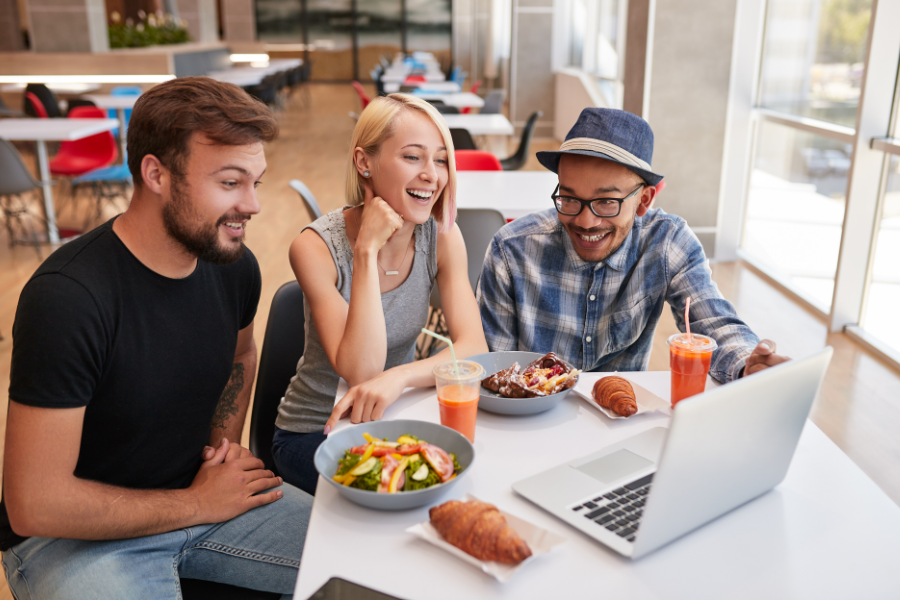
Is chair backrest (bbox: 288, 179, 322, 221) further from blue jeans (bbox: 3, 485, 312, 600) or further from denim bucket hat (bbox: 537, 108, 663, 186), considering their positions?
blue jeans (bbox: 3, 485, 312, 600)

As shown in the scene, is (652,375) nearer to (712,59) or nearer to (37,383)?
(37,383)

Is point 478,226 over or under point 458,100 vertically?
under

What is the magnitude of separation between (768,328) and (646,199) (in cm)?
243

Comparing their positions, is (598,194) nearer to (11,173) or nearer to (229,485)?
(229,485)

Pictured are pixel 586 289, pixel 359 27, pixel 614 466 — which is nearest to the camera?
pixel 614 466

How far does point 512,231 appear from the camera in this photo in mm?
1741

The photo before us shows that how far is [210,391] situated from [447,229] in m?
0.64

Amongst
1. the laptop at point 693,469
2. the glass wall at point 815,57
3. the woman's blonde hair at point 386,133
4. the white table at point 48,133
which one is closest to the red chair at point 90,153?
the white table at point 48,133

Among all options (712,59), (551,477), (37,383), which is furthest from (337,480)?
(712,59)

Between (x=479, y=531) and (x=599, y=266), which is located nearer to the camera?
(x=479, y=531)

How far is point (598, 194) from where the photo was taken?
1.54m

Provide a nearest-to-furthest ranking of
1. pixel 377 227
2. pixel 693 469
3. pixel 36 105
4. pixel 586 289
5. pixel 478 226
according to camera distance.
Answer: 1. pixel 693 469
2. pixel 377 227
3. pixel 586 289
4. pixel 478 226
5. pixel 36 105

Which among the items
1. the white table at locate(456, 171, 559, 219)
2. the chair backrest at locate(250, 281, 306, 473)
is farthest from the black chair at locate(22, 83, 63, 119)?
the chair backrest at locate(250, 281, 306, 473)

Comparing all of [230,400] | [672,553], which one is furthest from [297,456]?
[672,553]
